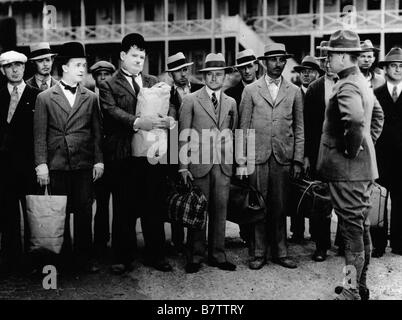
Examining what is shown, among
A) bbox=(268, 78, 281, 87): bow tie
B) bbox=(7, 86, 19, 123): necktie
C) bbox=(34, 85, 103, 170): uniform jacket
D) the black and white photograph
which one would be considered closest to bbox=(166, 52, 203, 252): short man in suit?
the black and white photograph

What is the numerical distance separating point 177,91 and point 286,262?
8.25 ft

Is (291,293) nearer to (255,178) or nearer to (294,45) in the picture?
(255,178)

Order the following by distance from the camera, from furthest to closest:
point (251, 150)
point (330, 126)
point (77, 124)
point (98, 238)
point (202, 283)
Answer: point (98, 238), point (251, 150), point (77, 124), point (202, 283), point (330, 126)

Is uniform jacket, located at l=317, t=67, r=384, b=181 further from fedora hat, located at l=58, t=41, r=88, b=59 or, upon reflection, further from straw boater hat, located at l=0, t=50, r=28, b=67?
straw boater hat, located at l=0, t=50, r=28, b=67

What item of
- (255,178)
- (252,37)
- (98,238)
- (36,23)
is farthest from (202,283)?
(36,23)

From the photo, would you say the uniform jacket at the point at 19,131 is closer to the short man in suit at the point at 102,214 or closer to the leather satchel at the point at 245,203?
the short man in suit at the point at 102,214

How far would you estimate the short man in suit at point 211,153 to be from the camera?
546 cm

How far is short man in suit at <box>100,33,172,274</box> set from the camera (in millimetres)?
5246

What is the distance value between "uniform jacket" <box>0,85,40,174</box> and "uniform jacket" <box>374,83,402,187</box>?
13.9 ft

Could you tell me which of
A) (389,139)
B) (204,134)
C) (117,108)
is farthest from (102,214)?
(389,139)

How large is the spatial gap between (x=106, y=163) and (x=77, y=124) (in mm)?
522

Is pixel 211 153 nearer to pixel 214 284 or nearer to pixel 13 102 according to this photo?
pixel 214 284

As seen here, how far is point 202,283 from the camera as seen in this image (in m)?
4.95

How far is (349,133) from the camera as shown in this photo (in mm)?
4207
